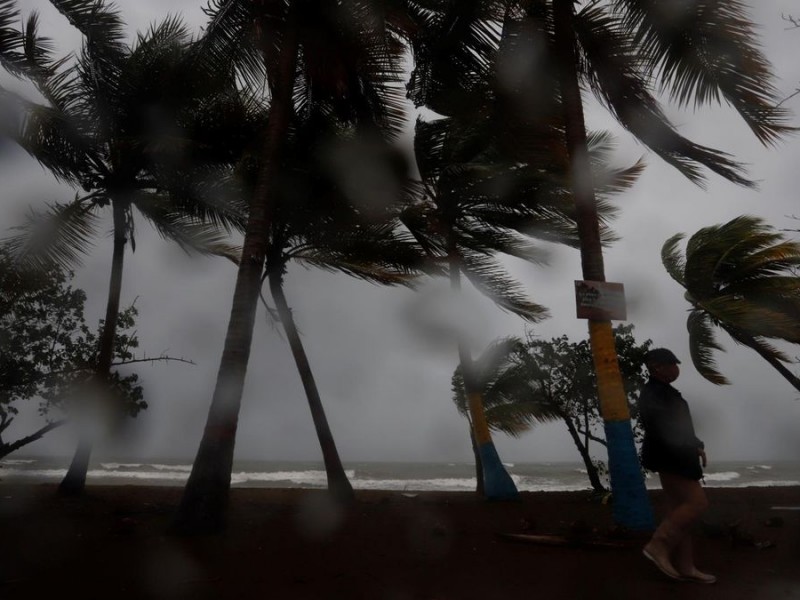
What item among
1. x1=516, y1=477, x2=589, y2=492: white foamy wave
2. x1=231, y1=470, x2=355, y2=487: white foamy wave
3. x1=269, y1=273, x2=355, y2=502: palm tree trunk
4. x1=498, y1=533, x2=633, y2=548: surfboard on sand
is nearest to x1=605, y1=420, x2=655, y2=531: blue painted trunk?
x1=498, y1=533, x2=633, y2=548: surfboard on sand

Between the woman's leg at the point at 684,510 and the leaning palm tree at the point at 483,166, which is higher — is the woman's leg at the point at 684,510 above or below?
below

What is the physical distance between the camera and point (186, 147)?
7965 millimetres

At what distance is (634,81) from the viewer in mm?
6785

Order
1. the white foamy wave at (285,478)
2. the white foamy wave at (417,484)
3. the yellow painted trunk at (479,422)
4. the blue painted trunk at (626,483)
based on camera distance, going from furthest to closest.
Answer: the white foamy wave at (285,478)
the white foamy wave at (417,484)
the yellow painted trunk at (479,422)
the blue painted trunk at (626,483)

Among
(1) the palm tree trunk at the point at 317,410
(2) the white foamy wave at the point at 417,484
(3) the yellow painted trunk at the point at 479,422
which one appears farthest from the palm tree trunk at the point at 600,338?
(2) the white foamy wave at the point at 417,484

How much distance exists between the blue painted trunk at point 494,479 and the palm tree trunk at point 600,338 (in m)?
3.37

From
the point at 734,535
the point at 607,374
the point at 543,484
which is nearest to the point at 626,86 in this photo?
the point at 607,374

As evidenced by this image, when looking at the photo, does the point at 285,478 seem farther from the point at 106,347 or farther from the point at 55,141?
the point at 55,141

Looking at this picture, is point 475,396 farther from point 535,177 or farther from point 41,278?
point 41,278

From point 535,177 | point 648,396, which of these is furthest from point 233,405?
point 535,177

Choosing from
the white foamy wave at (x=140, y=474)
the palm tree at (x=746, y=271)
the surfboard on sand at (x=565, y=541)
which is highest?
the palm tree at (x=746, y=271)

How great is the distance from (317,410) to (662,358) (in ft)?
19.3

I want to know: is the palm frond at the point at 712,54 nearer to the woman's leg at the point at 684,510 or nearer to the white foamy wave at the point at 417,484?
the woman's leg at the point at 684,510

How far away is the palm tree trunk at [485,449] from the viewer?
8.79 m
